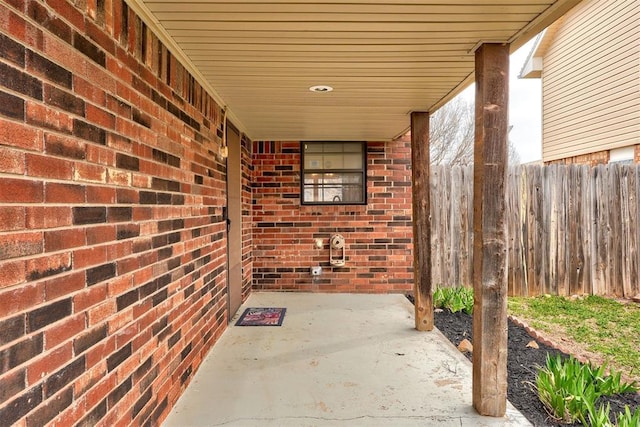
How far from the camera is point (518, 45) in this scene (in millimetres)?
2352

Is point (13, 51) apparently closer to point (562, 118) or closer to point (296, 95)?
point (296, 95)

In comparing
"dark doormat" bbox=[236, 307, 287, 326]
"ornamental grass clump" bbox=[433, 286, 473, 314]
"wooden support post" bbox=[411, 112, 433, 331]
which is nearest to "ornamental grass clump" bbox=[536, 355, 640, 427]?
"wooden support post" bbox=[411, 112, 433, 331]

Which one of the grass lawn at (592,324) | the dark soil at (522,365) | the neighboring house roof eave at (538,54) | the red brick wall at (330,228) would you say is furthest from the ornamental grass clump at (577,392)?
the neighboring house roof eave at (538,54)

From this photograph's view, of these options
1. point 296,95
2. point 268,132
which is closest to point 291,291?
point 268,132

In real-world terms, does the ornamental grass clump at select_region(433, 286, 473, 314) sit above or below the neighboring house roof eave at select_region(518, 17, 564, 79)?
below

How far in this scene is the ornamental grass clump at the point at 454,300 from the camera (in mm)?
4418

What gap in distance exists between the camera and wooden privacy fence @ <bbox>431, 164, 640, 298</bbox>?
16.9 feet

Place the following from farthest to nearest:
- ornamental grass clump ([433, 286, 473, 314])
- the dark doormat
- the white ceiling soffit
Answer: ornamental grass clump ([433, 286, 473, 314]) < the dark doormat < the white ceiling soffit

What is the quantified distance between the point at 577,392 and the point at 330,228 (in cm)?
378

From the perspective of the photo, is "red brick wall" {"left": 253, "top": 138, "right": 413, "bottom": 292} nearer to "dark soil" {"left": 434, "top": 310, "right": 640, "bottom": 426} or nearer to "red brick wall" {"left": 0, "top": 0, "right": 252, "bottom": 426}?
"dark soil" {"left": 434, "top": 310, "right": 640, "bottom": 426}

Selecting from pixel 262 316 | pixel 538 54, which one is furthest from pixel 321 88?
pixel 538 54

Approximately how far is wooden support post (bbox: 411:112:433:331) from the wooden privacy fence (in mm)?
1628

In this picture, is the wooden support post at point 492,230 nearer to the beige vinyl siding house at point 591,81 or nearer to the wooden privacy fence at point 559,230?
the wooden privacy fence at point 559,230

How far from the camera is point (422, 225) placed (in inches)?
152
